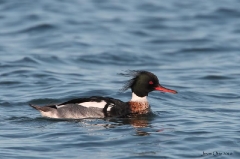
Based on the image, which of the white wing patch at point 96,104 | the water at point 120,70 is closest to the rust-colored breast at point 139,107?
the water at point 120,70

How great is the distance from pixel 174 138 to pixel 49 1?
19.0 m

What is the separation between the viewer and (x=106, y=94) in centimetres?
1611

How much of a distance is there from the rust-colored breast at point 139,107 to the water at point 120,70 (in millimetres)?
283

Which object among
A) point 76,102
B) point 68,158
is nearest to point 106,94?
point 76,102

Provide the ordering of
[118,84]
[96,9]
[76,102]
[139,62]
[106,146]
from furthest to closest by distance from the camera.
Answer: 1. [96,9]
2. [139,62]
3. [118,84]
4. [76,102]
5. [106,146]

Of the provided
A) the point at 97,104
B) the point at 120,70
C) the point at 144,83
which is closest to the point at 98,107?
the point at 97,104

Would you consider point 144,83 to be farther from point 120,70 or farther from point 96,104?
point 120,70

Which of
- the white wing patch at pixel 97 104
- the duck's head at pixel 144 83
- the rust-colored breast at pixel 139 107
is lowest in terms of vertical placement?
the rust-colored breast at pixel 139 107

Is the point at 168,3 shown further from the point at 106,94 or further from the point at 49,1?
the point at 106,94

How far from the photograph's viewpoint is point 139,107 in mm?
13797

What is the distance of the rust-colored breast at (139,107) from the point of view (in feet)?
45.1

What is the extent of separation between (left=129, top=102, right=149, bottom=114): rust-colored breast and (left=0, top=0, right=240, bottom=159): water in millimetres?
283

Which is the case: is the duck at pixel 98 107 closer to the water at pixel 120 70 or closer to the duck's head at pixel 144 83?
the duck's head at pixel 144 83

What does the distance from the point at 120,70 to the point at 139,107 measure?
5570mm
